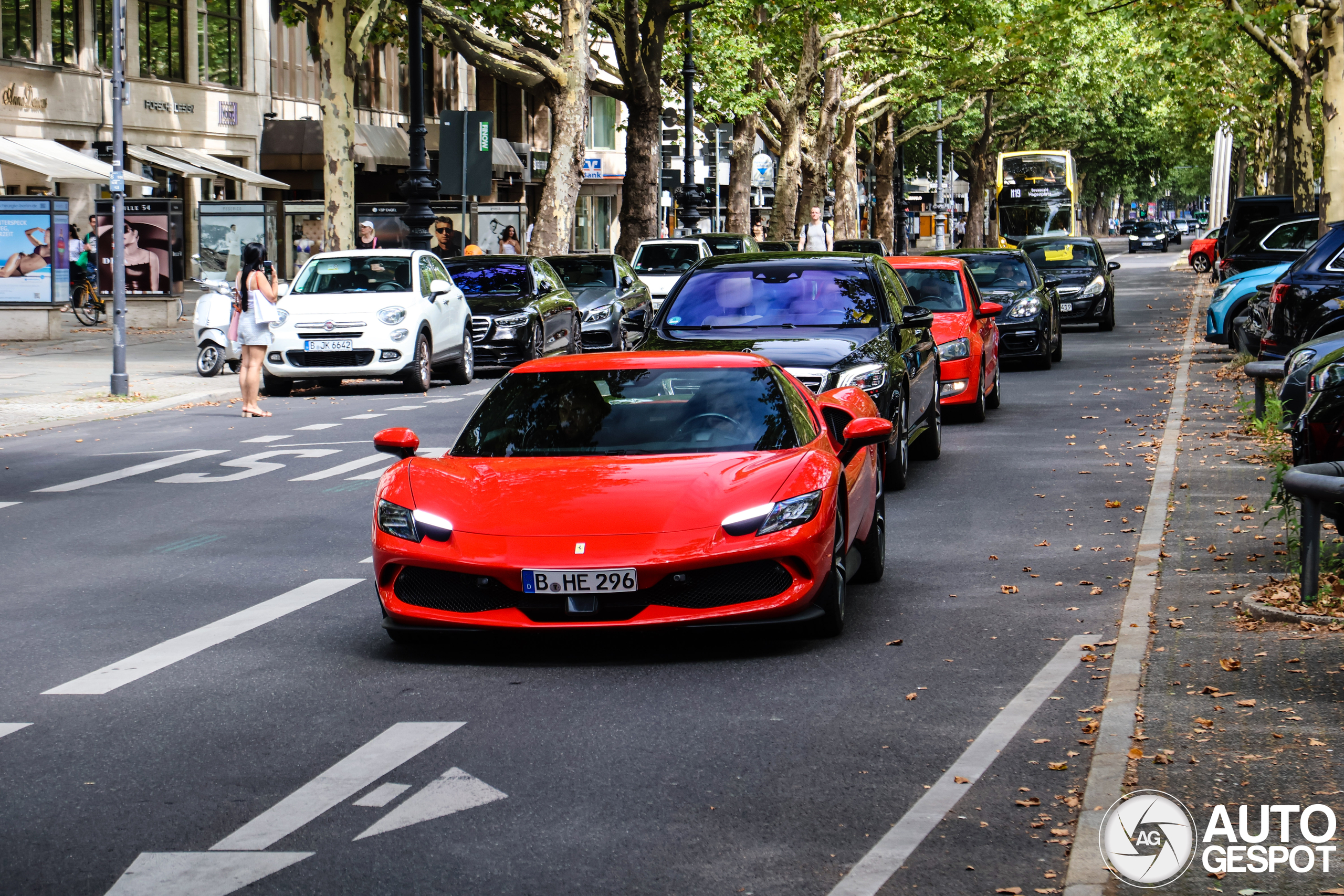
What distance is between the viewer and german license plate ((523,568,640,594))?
288 inches

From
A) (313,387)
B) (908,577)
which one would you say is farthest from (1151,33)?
(908,577)

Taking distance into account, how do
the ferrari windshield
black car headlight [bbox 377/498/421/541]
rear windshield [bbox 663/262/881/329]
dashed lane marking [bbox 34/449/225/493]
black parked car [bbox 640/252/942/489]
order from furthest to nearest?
dashed lane marking [bbox 34/449/225/493] → rear windshield [bbox 663/262/881/329] → black parked car [bbox 640/252/942/489] → the ferrari windshield → black car headlight [bbox 377/498/421/541]

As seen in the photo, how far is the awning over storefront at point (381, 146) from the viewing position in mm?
52875

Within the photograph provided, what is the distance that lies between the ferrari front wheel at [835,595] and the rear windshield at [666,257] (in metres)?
28.1

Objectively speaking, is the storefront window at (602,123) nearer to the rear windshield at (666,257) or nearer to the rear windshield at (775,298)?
the rear windshield at (666,257)

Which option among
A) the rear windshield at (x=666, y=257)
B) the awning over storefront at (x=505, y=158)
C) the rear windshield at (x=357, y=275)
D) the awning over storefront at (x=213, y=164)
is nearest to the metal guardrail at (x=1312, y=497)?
the rear windshield at (x=357, y=275)

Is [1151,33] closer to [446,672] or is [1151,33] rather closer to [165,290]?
[165,290]

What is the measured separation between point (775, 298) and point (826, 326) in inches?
22.8

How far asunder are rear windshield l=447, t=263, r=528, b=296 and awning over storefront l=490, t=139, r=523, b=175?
36967 millimetres

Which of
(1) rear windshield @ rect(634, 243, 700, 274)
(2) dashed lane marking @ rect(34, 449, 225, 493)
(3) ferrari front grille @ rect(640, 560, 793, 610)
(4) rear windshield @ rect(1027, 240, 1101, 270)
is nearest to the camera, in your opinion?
(3) ferrari front grille @ rect(640, 560, 793, 610)

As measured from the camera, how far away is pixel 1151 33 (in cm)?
5653

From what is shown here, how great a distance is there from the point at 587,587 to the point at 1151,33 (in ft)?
174

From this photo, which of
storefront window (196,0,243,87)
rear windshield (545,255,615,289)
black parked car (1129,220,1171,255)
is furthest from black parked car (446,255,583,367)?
black parked car (1129,220,1171,255)

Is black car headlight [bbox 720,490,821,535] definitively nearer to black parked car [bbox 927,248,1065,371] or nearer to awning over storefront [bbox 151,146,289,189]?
black parked car [bbox 927,248,1065,371]
